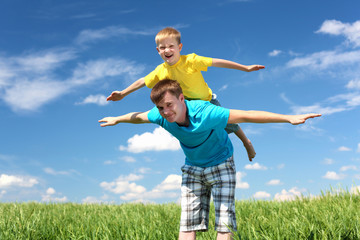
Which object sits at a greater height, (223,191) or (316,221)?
(223,191)

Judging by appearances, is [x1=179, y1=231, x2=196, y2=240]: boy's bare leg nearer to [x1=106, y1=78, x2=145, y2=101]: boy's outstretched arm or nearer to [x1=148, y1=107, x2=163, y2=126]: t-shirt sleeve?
[x1=148, y1=107, x2=163, y2=126]: t-shirt sleeve

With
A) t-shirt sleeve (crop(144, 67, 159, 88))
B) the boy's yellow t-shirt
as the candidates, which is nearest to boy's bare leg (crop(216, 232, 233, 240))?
the boy's yellow t-shirt

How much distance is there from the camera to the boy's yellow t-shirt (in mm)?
4496

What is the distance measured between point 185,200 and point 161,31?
229cm

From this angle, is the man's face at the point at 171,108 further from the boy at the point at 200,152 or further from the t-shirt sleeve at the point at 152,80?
the t-shirt sleeve at the point at 152,80

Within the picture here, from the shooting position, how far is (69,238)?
14.2 feet

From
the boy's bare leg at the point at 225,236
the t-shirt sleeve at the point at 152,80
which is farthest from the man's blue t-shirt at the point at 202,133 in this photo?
the t-shirt sleeve at the point at 152,80

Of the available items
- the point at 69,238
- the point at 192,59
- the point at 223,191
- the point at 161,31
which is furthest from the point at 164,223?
the point at 161,31

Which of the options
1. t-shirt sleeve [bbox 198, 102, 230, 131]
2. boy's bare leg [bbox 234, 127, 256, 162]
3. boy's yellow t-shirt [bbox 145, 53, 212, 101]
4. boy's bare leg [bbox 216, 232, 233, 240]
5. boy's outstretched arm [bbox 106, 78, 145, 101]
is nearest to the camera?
t-shirt sleeve [bbox 198, 102, 230, 131]

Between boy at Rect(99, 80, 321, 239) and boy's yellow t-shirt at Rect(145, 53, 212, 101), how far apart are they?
725mm

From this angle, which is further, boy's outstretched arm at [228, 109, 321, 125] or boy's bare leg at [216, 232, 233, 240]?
boy's bare leg at [216, 232, 233, 240]

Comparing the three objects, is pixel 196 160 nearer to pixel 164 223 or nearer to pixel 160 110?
pixel 160 110

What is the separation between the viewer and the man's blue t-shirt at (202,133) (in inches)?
138

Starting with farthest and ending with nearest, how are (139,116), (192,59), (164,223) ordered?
1. (164,223)
2. (192,59)
3. (139,116)
